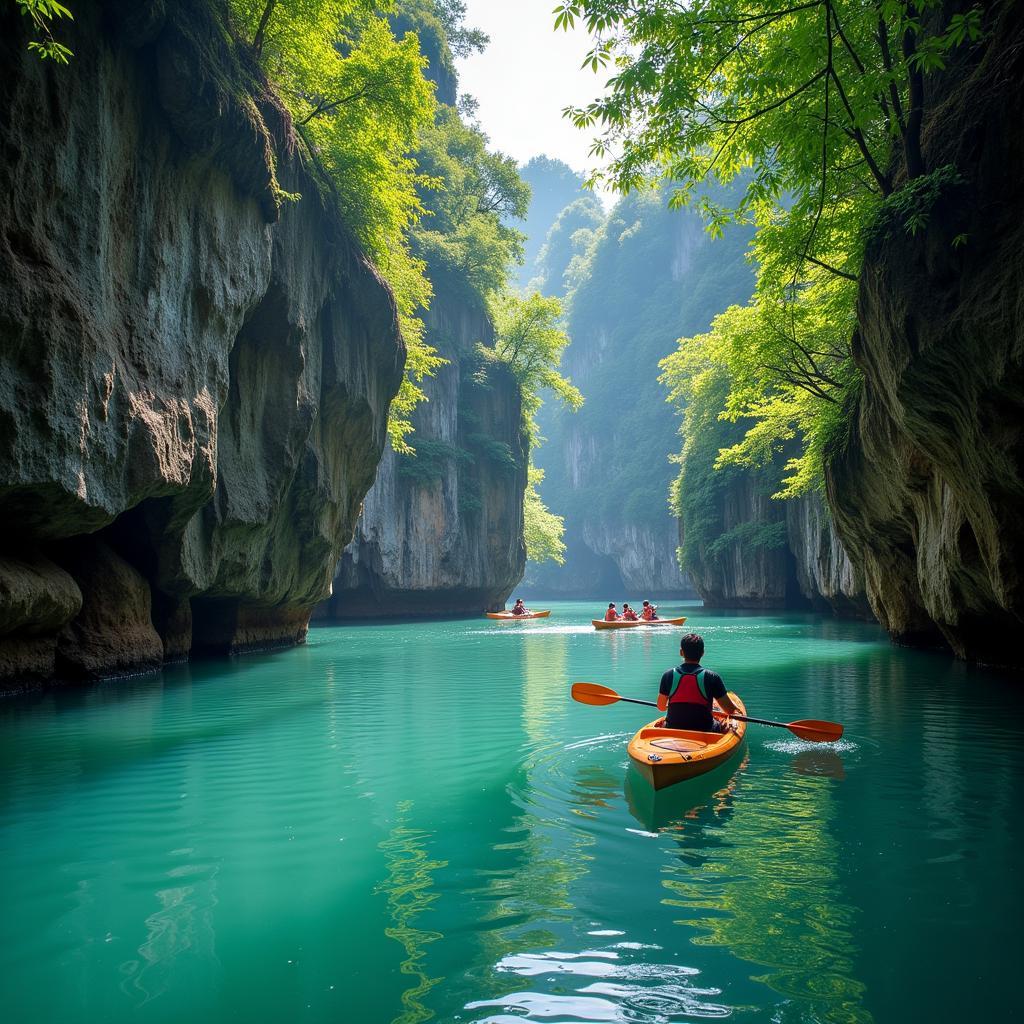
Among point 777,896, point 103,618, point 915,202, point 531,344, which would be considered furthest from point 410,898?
point 531,344

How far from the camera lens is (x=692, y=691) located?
723cm

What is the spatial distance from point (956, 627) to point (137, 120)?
→ 15.9 meters

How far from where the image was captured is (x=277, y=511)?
17.5 metres

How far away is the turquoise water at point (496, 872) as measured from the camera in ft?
10.7

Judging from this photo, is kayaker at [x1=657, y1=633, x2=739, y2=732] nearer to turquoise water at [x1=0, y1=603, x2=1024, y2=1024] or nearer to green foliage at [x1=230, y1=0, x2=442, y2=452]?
turquoise water at [x1=0, y1=603, x2=1024, y2=1024]

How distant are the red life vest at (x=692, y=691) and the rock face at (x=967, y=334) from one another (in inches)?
166

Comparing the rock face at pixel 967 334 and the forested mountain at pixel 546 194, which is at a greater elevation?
the forested mountain at pixel 546 194

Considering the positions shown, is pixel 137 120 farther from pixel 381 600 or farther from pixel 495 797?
pixel 381 600

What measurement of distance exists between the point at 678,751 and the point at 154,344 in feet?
31.4

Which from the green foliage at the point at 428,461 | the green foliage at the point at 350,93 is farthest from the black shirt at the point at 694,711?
the green foliage at the point at 428,461

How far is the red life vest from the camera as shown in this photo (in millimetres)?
7191

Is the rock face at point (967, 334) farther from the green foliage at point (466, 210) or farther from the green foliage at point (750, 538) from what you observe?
the green foliage at point (466, 210)

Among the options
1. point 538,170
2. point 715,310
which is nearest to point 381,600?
point 715,310

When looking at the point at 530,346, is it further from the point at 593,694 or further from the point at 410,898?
the point at 410,898
